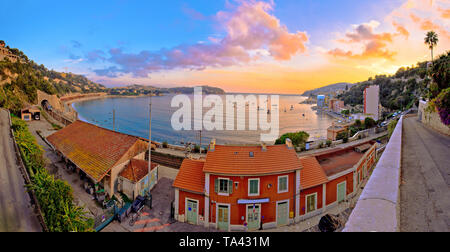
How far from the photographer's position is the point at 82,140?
19922 mm

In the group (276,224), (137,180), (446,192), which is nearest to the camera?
(446,192)

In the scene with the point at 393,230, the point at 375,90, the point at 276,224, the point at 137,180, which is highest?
the point at 375,90

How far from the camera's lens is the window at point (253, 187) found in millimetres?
11413

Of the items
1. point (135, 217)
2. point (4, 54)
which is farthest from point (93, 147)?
point (4, 54)

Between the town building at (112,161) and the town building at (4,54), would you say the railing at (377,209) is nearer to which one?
the town building at (112,161)

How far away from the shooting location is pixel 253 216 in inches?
457

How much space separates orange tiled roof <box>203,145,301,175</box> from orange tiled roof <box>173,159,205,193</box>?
1230mm

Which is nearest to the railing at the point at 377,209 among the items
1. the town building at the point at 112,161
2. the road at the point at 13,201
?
the road at the point at 13,201

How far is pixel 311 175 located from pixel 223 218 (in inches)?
244

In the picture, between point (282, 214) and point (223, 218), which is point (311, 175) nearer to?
point (282, 214)
